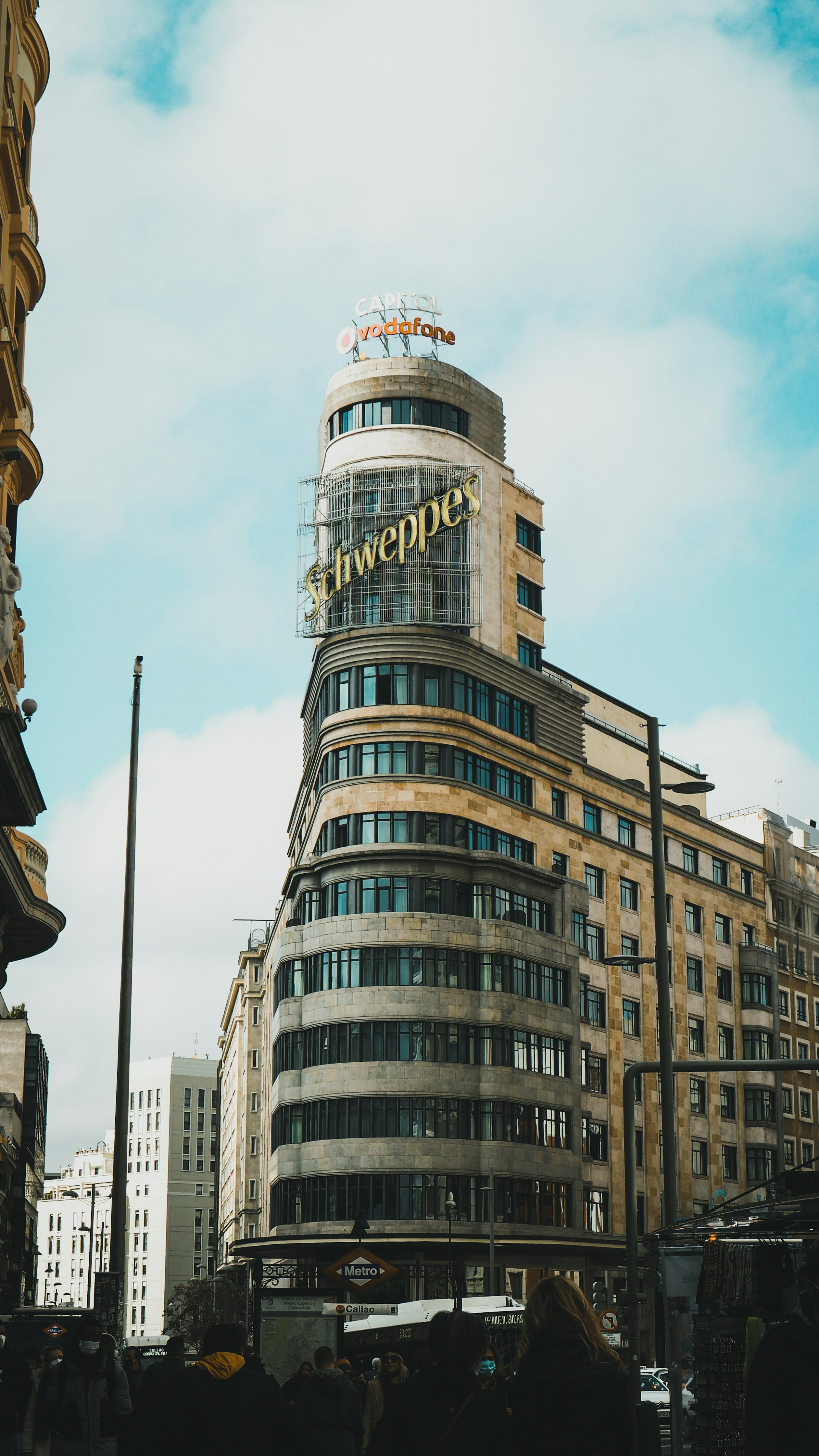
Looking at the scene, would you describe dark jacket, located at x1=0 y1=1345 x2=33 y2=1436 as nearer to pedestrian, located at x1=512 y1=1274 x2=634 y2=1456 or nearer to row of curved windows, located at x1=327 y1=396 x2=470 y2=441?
pedestrian, located at x1=512 y1=1274 x2=634 y2=1456

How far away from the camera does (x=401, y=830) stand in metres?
63.3

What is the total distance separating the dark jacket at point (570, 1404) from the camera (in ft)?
20.7

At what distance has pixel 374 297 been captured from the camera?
73.8 m

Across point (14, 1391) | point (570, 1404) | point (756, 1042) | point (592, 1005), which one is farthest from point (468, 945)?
point (570, 1404)

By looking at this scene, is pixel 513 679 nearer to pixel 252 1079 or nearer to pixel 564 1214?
pixel 564 1214

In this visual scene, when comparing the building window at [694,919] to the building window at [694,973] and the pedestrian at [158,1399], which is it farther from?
the pedestrian at [158,1399]

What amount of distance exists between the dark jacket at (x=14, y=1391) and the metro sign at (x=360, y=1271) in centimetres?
387

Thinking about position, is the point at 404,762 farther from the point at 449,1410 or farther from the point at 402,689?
the point at 449,1410

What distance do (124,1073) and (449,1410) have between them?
21424 mm

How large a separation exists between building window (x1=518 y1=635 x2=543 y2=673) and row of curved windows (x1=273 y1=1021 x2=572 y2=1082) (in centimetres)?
1679

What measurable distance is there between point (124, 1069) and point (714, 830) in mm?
60240

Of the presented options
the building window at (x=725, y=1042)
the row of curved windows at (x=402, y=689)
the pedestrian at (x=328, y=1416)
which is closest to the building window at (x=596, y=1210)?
the building window at (x=725, y=1042)

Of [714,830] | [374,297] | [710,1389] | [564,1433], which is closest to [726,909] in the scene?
[714,830]

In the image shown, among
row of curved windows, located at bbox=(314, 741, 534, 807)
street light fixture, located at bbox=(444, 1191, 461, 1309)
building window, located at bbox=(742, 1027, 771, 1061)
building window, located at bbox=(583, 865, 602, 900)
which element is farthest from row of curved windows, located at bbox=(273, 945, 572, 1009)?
building window, located at bbox=(742, 1027, 771, 1061)
